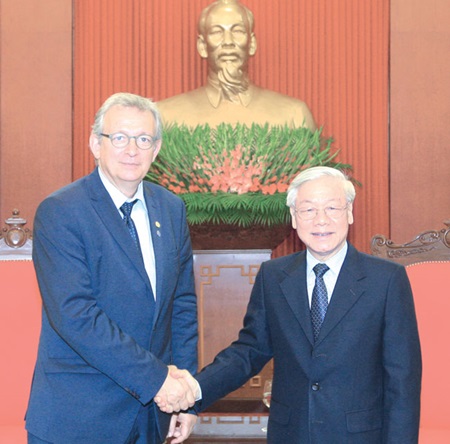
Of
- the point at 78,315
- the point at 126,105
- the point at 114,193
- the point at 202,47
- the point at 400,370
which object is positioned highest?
the point at 202,47

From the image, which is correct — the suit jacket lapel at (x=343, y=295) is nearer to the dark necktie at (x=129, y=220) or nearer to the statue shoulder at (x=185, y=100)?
the dark necktie at (x=129, y=220)

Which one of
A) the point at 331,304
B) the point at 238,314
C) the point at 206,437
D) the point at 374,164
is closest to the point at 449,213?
the point at 374,164

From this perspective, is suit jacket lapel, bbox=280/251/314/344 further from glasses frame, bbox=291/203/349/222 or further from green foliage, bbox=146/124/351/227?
green foliage, bbox=146/124/351/227

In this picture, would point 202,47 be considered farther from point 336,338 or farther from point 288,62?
point 336,338

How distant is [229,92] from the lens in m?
4.34

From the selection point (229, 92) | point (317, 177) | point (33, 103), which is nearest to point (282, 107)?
point (229, 92)

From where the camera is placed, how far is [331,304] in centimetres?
202

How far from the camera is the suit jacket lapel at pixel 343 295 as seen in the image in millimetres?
2004

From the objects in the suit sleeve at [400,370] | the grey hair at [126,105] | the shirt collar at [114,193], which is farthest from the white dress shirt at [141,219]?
the suit sleeve at [400,370]

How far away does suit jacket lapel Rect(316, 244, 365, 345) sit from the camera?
2.00 meters

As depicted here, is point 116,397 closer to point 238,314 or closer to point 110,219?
point 110,219

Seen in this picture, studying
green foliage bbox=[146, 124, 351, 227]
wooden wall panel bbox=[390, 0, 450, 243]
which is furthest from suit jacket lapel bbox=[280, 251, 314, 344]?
wooden wall panel bbox=[390, 0, 450, 243]

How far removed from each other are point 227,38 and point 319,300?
2.41m

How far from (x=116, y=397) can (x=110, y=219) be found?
402 millimetres
